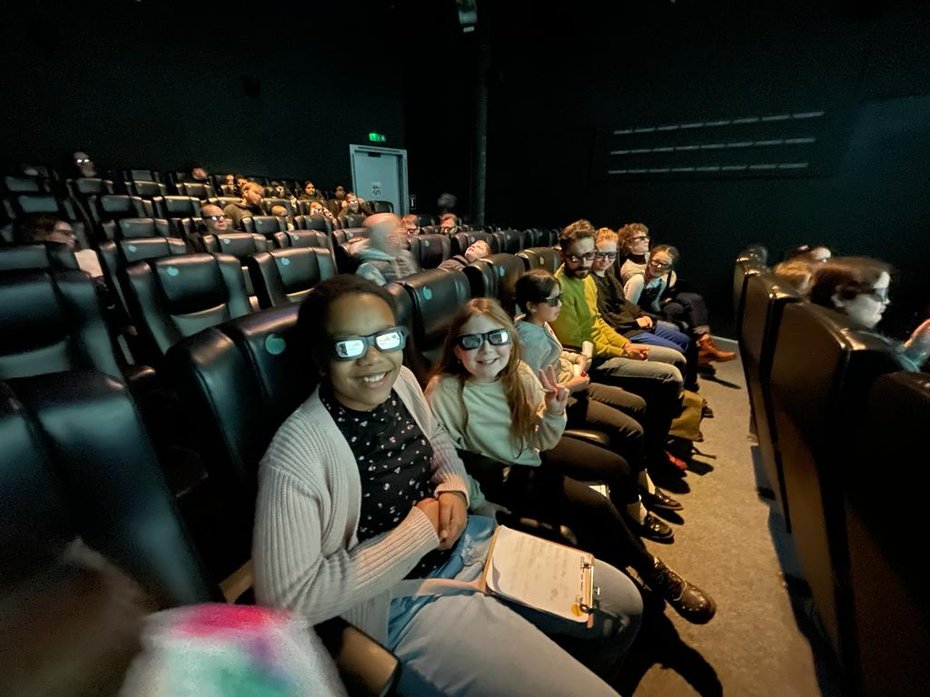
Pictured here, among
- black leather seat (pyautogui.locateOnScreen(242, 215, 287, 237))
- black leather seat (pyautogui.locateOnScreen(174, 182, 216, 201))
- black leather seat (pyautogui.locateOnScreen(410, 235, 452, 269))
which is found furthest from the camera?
black leather seat (pyautogui.locateOnScreen(174, 182, 216, 201))

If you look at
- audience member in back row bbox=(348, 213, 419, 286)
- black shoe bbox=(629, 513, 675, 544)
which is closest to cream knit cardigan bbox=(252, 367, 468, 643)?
black shoe bbox=(629, 513, 675, 544)

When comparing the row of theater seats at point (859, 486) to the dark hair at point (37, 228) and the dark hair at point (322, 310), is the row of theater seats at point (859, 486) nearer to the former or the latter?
the dark hair at point (322, 310)

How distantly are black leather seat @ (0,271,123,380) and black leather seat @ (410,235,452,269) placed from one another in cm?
261

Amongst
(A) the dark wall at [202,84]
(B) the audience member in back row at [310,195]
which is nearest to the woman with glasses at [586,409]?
(B) the audience member in back row at [310,195]

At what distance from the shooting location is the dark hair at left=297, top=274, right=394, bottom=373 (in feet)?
2.76

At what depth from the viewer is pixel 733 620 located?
140 cm

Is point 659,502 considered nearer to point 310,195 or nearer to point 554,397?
point 554,397

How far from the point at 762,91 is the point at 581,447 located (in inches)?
215

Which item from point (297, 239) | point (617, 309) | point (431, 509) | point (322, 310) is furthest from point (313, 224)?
point (431, 509)

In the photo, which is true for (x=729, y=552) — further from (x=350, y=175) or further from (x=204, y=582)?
(x=350, y=175)

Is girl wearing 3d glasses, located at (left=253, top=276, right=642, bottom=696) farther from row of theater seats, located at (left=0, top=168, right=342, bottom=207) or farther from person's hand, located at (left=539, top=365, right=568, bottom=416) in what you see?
row of theater seats, located at (left=0, top=168, right=342, bottom=207)

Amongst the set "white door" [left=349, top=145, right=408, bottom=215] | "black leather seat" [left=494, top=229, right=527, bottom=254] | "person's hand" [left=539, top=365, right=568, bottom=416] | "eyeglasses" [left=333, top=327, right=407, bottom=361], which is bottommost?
"person's hand" [left=539, top=365, right=568, bottom=416]

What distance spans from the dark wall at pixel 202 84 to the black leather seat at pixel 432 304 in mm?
8249

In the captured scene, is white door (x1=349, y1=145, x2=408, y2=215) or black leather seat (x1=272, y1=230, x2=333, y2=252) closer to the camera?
black leather seat (x1=272, y1=230, x2=333, y2=252)
